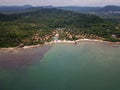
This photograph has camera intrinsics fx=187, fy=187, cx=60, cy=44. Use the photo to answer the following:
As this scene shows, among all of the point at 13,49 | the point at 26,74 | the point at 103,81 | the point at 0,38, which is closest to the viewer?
the point at 103,81

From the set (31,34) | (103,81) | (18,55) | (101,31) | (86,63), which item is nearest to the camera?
(103,81)

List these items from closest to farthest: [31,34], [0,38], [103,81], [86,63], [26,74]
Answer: [103,81]
[26,74]
[86,63]
[0,38]
[31,34]

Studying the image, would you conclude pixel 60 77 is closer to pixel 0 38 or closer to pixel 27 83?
pixel 27 83

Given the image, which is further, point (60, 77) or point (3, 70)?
point (3, 70)

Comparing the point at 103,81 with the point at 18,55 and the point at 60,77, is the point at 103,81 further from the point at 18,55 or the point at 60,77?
the point at 18,55

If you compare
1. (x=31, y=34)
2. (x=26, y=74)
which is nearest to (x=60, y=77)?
(x=26, y=74)

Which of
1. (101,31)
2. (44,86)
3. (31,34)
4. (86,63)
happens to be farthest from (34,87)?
(101,31)
